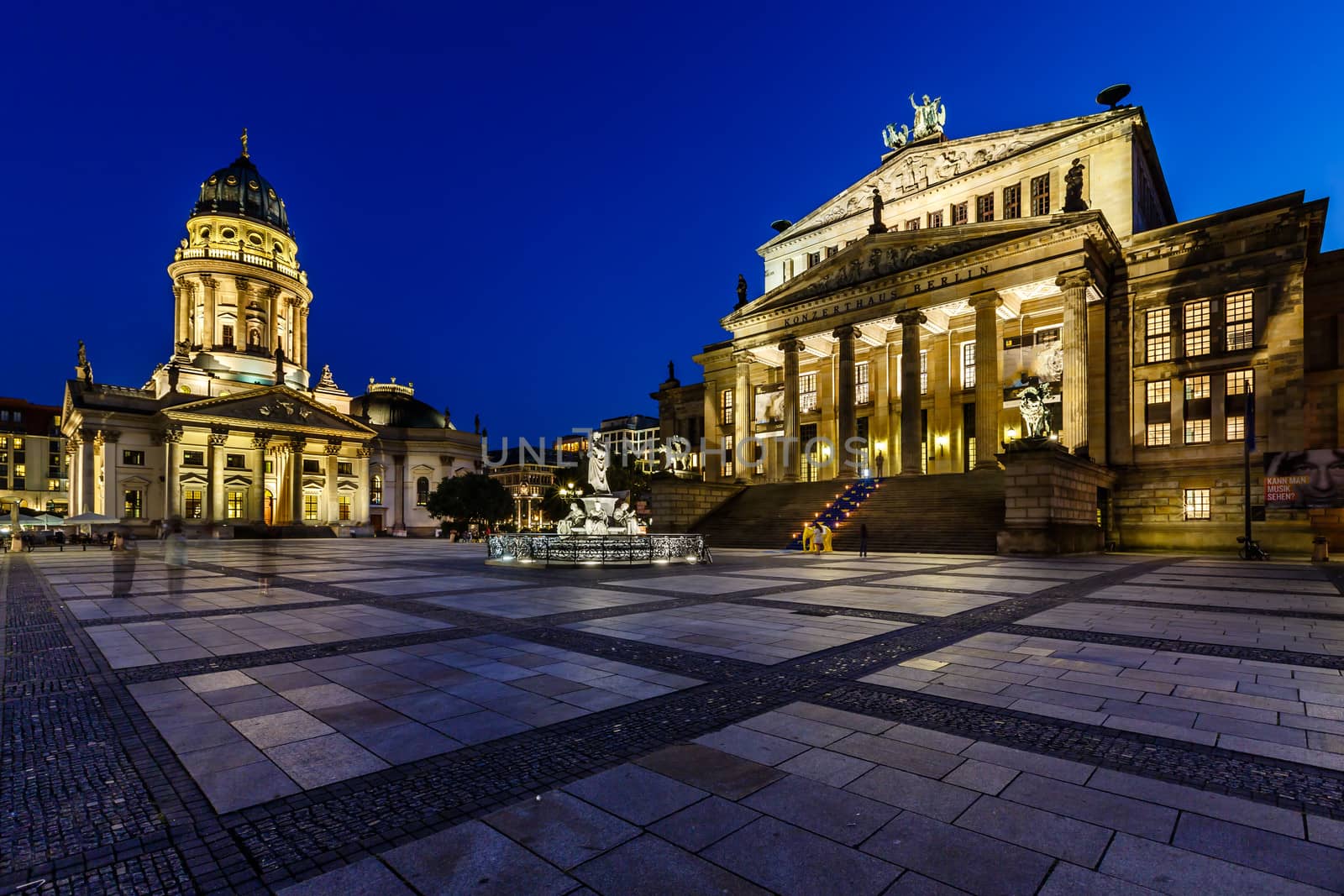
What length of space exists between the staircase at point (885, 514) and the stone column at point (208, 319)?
208 feet

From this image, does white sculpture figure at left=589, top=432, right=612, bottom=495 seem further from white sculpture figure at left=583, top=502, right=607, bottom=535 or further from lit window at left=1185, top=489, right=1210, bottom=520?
lit window at left=1185, top=489, right=1210, bottom=520

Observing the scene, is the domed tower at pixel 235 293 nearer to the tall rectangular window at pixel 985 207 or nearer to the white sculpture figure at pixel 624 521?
the white sculpture figure at pixel 624 521

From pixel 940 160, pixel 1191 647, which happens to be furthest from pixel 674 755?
pixel 940 160

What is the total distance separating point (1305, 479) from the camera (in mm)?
31000

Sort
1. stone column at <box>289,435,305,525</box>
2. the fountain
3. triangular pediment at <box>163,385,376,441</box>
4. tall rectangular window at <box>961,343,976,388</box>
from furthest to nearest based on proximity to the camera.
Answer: stone column at <box>289,435,305,525</box>, triangular pediment at <box>163,385,376,441</box>, tall rectangular window at <box>961,343,976,388</box>, the fountain

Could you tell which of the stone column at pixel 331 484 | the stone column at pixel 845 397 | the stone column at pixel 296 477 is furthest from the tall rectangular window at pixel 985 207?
the stone column at pixel 296 477

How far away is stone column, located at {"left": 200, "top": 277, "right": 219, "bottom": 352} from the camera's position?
73438mm

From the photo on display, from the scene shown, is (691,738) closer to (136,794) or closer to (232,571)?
(136,794)

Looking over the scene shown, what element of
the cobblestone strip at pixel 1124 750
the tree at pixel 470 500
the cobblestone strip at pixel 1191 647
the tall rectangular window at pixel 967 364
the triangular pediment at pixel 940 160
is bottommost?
the tree at pixel 470 500

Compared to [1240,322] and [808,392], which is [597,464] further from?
[1240,322]

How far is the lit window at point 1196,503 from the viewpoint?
34844mm

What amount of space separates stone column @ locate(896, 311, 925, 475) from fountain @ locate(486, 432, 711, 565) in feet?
68.1

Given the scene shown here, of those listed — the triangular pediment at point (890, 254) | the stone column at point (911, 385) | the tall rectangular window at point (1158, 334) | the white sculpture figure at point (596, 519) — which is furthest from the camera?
the stone column at point (911, 385)

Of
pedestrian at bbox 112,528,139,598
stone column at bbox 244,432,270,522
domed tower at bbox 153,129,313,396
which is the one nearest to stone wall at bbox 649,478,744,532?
pedestrian at bbox 112,528,139,598
